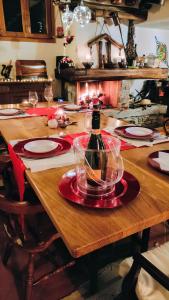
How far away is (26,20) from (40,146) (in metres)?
3.37

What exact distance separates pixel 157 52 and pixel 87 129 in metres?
4.42

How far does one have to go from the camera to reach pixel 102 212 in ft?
2.44

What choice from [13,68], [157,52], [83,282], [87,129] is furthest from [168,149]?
[157,52]

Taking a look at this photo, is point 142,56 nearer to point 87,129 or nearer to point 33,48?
point 33,48

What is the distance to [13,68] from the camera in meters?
3.79

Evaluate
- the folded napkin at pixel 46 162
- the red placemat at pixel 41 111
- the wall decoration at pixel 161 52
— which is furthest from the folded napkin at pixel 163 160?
the wall decoration at pixel 161 52

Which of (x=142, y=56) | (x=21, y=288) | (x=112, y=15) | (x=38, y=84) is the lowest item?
(x=21, y=288)

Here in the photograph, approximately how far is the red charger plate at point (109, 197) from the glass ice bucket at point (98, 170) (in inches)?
1.1

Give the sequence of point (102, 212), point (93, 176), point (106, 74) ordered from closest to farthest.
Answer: point (102, 212), point (93, 176), point (106, 74)

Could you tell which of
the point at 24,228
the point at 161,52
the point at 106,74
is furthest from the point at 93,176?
the point at 161,52

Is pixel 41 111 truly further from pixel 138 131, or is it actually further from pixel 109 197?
pixel 109 197

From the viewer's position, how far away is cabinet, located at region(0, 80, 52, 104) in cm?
346

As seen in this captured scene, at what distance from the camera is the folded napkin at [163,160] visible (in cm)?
105

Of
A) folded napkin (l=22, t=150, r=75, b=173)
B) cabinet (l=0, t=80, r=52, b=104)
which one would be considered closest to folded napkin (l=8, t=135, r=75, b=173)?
folded napkin (l=22, t=150, r=75, b=173)
